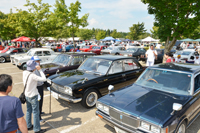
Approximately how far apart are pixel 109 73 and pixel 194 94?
267 centimetres

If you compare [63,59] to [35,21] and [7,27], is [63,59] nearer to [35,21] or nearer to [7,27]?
[35,21]

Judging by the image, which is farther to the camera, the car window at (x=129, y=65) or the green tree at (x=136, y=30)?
the green tree at (x=136, y=30)

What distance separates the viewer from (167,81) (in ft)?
12.0

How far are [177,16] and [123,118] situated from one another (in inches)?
333

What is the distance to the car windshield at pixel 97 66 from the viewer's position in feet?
17.0

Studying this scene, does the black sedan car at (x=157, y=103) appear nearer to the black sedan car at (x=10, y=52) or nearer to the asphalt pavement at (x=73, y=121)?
the asphalt pavement at (x=73, y=121)

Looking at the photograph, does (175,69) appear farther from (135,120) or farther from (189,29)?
(189,29)

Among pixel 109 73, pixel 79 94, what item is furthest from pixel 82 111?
pixel 109 73

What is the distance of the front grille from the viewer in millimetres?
2648

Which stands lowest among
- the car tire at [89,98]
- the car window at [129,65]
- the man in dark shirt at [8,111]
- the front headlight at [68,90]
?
the car tire at [89,98]

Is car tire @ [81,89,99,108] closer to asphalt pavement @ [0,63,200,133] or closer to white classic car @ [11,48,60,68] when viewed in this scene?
asphalt pavement @ [0,63,200,133]

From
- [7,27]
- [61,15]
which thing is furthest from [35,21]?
[7,27]

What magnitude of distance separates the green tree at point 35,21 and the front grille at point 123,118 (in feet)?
55.6

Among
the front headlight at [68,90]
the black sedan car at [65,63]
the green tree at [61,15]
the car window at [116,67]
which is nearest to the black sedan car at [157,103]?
the front headlight at [68,90]
